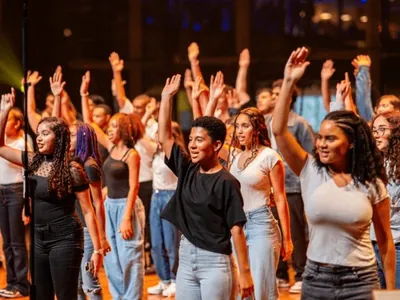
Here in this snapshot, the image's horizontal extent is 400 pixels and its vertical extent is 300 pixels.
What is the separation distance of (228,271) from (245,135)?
152 centimetres

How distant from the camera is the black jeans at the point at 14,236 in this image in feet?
25.3

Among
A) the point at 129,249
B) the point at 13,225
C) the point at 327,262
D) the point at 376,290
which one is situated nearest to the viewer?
the point at 376,290

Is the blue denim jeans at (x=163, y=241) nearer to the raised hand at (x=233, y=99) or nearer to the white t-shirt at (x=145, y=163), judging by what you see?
the white t-shirt at (x=145, y=163)

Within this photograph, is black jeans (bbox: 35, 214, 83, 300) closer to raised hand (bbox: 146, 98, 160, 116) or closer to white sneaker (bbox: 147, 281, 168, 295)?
white sneaker (bbox: 147, 281, 168, 295)

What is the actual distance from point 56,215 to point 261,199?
122 centimetres

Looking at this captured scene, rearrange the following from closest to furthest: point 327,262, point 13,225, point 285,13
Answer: point 327,262
point 13,225
point 285,13

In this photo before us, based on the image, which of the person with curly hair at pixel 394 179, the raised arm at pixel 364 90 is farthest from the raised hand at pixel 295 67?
the raised arm at pixel 364 90

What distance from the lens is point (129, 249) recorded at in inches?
265

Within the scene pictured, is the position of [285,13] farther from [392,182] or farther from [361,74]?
[392,182]

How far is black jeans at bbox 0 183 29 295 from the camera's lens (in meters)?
7.71

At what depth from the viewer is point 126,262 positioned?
6.73 meters

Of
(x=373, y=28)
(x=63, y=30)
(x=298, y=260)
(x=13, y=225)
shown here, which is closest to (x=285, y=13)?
(x=373, y=28)

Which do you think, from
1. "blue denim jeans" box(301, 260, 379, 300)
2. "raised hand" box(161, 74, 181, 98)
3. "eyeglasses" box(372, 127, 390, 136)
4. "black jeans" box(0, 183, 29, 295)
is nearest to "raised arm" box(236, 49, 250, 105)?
"black jeans" box(0, 183, 29, 295)

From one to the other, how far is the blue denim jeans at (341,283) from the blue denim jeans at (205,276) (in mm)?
660
